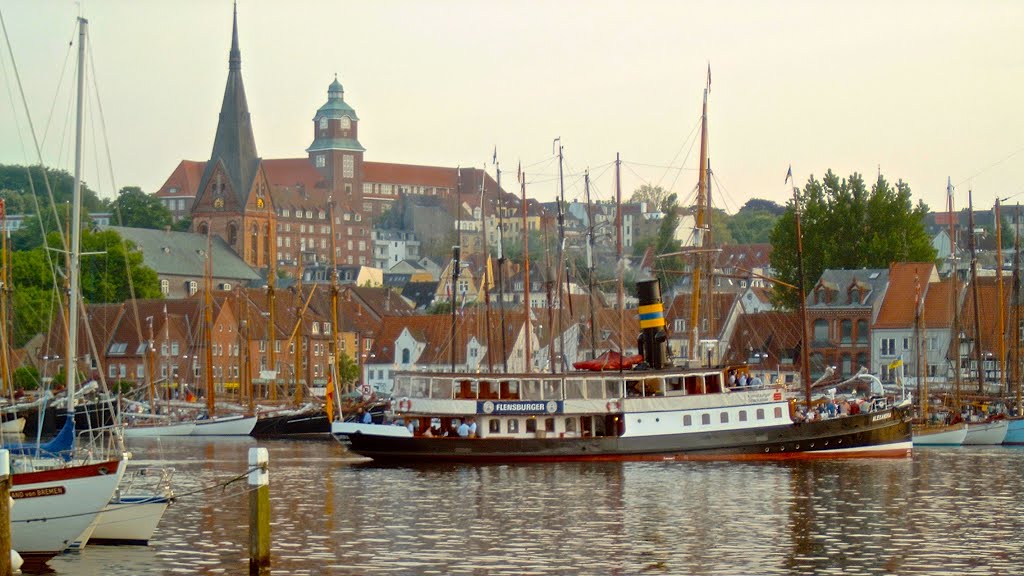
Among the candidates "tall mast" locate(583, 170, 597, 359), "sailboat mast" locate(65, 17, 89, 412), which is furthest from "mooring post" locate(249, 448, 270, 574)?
"tall mast" locate(583, 170, 597, 359)

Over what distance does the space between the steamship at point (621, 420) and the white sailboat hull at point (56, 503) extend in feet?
109

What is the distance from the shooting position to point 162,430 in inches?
4119

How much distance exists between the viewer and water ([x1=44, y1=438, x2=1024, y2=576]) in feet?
125

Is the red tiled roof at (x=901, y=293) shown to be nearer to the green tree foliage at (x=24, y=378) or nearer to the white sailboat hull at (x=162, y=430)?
the white sailboat hull at (x=162, y=430)

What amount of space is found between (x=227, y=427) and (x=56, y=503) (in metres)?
67.8

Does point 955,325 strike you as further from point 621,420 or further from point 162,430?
point 162,430

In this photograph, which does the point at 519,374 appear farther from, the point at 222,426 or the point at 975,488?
the point at 222,426

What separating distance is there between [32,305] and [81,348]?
1085cm

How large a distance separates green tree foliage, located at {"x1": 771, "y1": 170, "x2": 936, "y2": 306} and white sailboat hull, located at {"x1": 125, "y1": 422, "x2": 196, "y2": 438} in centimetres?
4586

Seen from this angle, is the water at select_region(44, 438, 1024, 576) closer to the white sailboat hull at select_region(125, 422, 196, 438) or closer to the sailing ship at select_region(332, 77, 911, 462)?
the sailing ship at select_region(332, 77, 911, 462)

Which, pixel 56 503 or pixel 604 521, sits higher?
pixel 56 503

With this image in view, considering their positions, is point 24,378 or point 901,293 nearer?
point 901,293

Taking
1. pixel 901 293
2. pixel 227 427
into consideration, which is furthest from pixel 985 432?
pixel 227 427

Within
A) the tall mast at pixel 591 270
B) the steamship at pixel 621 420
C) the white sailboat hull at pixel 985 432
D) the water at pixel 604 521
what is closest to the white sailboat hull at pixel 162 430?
the tall mast at pixel 591 270
